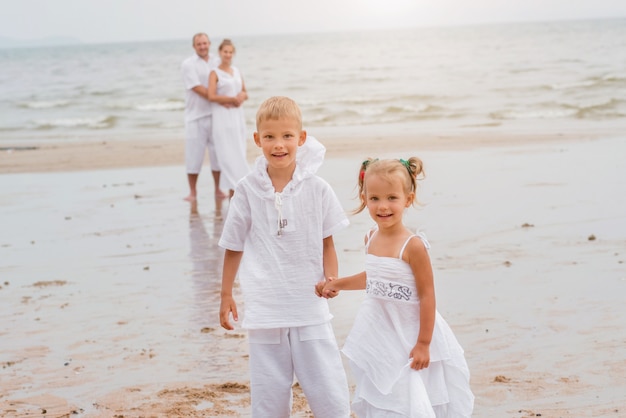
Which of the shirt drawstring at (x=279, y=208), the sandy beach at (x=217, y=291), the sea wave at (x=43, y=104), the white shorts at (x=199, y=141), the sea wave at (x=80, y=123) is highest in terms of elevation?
the shirt drawstring at (x=279, y=208)

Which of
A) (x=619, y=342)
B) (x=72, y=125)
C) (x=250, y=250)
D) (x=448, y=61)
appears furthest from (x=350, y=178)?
(x=448, y=61)

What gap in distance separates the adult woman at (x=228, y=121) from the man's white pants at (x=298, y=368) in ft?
21.2

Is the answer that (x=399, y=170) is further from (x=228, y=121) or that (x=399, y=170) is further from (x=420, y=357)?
(x=228, y=121)

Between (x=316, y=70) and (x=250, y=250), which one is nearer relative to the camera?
(x=250, y=250)

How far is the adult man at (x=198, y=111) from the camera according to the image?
9930 mm

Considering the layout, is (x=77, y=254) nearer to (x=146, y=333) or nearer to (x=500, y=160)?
(x=146, y=333)

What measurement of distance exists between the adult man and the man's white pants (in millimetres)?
6768

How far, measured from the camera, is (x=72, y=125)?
2409cm

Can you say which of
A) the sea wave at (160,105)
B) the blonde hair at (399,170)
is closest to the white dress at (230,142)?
the blonde hair at (399,170)

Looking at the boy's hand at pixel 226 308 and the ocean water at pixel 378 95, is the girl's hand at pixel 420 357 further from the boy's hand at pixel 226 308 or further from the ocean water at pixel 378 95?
the ocean water at pixel 378 95

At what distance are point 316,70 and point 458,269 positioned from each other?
35118mm

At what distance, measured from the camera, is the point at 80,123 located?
24.4m

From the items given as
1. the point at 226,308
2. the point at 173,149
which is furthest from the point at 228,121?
the point at 226,308

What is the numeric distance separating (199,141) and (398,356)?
24.5ft
